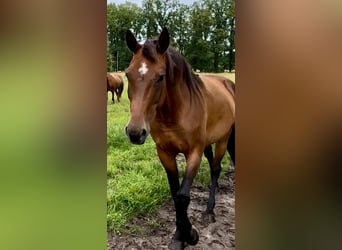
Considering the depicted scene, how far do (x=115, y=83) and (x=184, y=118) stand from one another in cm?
23

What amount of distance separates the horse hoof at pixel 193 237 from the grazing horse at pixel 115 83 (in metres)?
0.48

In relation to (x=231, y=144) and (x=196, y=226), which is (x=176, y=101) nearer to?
(x=231, y=144)

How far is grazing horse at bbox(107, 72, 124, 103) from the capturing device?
1.01 meters

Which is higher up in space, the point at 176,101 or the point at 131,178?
the point at 176,101

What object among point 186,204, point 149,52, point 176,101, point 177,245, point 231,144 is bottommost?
point 177,245

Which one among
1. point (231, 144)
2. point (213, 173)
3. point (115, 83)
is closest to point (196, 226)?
point (213, 173)

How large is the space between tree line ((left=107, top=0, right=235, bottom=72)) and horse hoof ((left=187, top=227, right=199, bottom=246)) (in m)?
0.51

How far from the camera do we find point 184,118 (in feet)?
3.53

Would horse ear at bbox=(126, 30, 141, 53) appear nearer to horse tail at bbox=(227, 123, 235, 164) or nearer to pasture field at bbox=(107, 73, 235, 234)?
pasture field at bbox=(107, 73, 235, 234)
